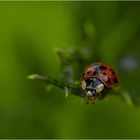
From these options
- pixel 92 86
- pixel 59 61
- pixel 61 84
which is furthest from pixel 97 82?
pixel 59 61

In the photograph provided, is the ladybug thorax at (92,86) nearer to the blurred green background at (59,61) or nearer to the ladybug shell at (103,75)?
the ladybug shell at (103,75)

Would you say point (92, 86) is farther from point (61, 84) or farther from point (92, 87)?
point (61, 84)

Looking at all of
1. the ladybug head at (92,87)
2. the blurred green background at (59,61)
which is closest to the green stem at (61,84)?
the ladybug head at (92,87)

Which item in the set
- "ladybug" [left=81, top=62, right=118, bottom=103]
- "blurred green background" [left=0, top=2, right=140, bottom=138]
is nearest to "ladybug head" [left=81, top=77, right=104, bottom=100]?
"ladybug" [left=81, top=62, right=118, bottom=103]

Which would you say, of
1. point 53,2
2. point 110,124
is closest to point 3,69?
point 53,2

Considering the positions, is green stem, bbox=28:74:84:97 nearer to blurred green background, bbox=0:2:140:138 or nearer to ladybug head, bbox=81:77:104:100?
ladybug head, bbox=81:77:104:100

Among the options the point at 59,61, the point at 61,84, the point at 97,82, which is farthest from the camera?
the point at 59,61

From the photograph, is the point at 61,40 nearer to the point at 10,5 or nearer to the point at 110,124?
the point at 10,5
